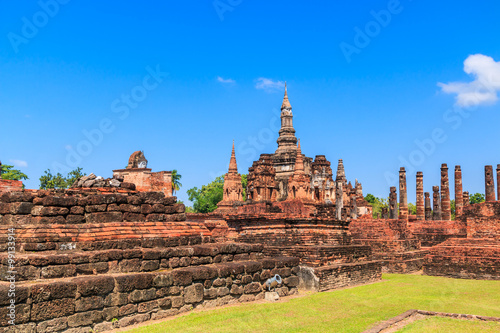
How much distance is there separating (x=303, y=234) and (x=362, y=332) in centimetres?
615

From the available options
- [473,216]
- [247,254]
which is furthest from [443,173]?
[247,254]

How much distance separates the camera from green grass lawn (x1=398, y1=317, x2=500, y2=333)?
6948 mm

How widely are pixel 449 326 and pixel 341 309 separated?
202 centimetres

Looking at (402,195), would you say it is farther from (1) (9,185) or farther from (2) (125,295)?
(2) (125,295)

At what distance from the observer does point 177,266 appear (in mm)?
8383

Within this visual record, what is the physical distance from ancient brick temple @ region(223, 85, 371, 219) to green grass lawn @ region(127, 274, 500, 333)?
23889 millimetres

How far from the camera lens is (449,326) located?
722cm

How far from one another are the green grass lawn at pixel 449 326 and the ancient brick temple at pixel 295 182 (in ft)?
89.6

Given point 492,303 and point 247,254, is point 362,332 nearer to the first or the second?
point 247,254

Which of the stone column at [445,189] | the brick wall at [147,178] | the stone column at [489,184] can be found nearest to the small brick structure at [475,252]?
the brick wall at [147,178]

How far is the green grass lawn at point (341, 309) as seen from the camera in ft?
23.5

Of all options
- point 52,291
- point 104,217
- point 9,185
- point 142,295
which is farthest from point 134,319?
point 9,185

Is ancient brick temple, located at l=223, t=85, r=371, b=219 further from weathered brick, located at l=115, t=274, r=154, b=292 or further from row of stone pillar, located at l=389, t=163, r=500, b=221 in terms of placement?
weathered brick, located at l=115, t=274, r=154, b=292

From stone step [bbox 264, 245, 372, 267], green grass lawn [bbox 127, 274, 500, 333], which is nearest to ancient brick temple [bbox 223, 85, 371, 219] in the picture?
stone step [bbox 264, 245, 372, 267]
